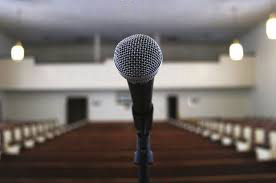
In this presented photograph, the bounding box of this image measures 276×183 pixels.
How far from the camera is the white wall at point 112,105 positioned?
1680 centimetres

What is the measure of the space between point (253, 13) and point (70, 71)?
25.4ft

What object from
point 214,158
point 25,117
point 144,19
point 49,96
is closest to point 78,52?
point 49,96

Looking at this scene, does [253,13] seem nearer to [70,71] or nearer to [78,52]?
[70,71]

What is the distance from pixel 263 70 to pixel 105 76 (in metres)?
6.49

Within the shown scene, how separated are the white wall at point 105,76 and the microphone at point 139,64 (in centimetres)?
1433

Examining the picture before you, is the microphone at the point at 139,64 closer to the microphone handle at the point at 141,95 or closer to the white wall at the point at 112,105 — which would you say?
the microphone handle at the point at 141,95

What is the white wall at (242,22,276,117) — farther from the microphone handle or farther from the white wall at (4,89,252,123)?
the microphone handle

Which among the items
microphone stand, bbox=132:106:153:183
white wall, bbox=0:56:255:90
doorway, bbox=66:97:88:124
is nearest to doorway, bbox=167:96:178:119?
white wall, bbox=0:56:255:90

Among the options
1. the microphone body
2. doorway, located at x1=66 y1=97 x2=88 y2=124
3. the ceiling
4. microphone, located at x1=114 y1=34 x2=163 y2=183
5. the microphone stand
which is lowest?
doorway, located at x1=66 y1=97 x2=88 y2=124

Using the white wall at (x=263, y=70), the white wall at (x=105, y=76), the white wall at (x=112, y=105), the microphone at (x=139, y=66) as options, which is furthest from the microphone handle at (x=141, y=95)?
the white wall at (x=112, y=105)

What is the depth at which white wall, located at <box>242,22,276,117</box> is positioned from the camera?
13.3 metres

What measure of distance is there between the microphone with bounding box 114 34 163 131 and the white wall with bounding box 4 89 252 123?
15817 mm

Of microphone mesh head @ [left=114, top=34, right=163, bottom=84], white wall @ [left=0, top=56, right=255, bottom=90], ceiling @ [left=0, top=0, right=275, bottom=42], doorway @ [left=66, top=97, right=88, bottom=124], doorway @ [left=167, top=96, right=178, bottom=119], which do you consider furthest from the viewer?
doorway @ [left=66, top=97, right=88, bottom=124]

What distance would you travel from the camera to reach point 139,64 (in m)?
0.94
